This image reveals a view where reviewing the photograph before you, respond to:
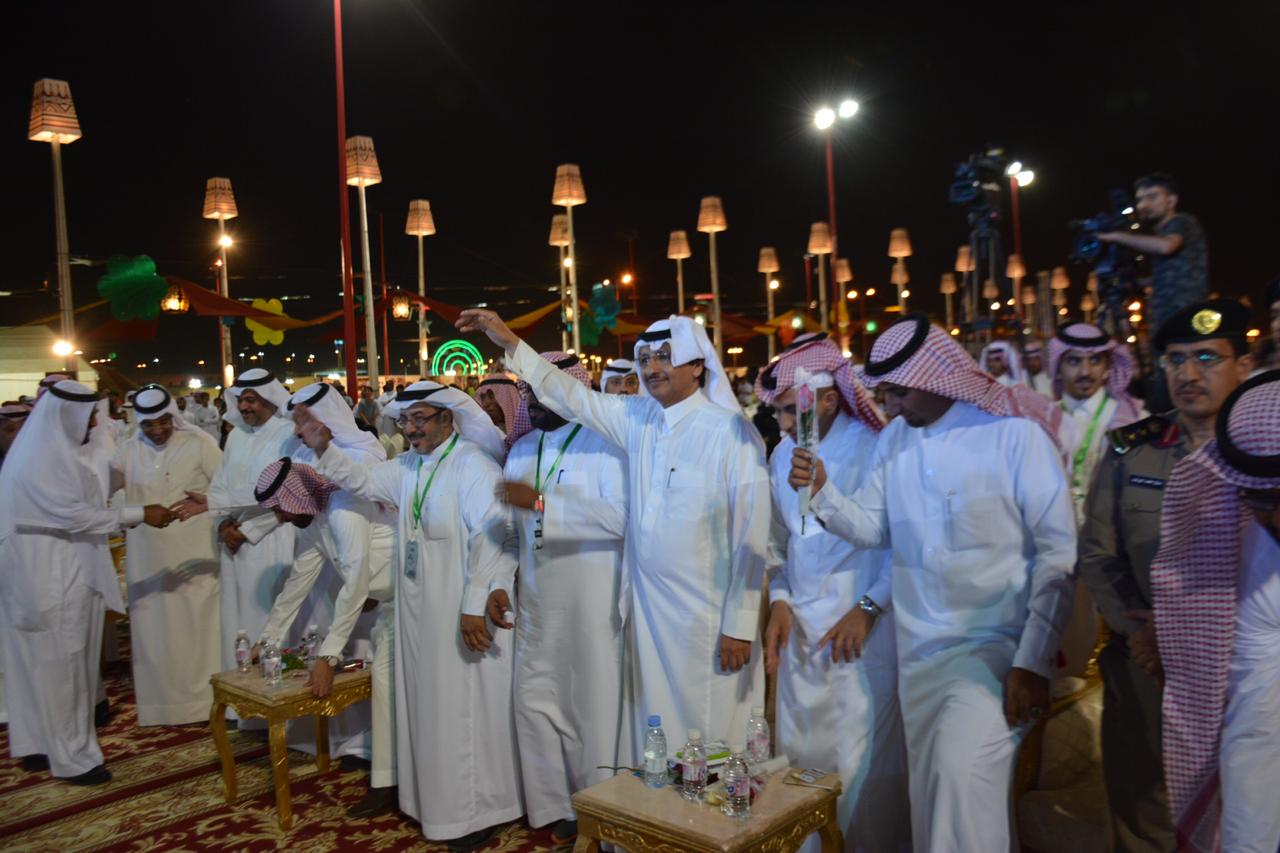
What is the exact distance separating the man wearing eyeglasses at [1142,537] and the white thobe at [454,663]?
7.43 feet

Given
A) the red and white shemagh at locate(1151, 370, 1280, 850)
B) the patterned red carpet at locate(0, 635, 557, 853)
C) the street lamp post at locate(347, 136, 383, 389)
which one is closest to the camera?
the red and white shemagh at locate(1151, 370, 1280, 850)

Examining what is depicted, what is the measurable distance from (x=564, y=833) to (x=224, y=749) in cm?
173

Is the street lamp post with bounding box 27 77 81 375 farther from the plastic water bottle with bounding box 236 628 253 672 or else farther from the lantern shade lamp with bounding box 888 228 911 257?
the lantern shade lamp with bounding box 888 228 911 257

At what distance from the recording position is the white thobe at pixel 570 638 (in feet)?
13.4

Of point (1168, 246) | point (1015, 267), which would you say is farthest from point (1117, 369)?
point (1015, 267)

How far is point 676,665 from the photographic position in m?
3.54

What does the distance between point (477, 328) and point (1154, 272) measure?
308 centimetres

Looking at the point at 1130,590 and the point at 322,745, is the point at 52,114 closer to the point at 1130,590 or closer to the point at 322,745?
the point at 322,745

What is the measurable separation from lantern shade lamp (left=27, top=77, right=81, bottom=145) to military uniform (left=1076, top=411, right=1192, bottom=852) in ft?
39.6

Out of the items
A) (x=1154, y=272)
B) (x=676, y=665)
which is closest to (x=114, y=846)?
(x=676, y=665)

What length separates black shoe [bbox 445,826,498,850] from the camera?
4078 millimetres

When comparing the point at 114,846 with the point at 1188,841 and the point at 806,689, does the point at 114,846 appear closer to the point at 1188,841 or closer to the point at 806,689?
the point at 806,689

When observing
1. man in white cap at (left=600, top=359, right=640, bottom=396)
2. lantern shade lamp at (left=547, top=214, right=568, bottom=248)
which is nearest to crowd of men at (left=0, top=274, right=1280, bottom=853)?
man in white cap at (left=600, top=359, right=640, bottom=396)

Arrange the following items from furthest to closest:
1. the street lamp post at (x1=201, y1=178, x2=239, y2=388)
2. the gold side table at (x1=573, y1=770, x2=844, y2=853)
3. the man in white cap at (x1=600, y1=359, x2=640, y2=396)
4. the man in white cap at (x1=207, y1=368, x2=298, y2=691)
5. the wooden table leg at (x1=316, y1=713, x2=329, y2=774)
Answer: the street lamp post at (x1=201, y1=178, x2=239, y2=388) → the man in white cap at (x1=600, y1=359, x2=640, y2=396) → the man in white cap at (x1=207, y1=368, x2=298, y2=691) → the wooden table leg at (x1=316, y1=713, x2=329, y2=774) → the gold side table at (x1=573, y1=770, x2=844, y2=853)
